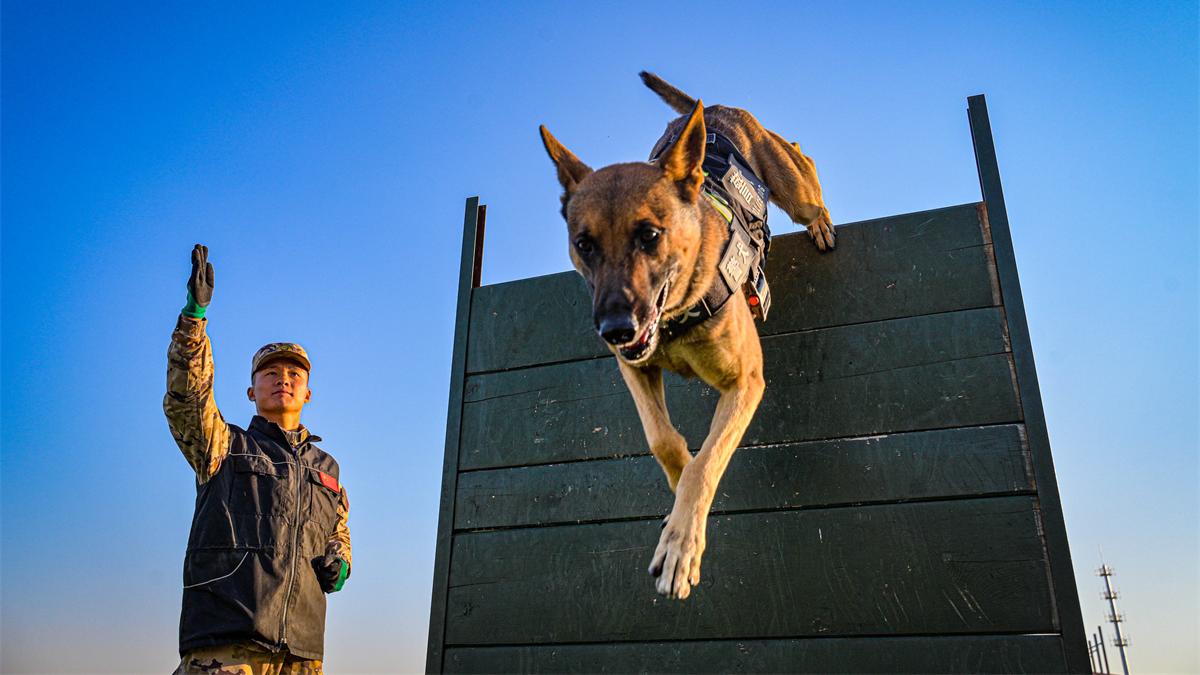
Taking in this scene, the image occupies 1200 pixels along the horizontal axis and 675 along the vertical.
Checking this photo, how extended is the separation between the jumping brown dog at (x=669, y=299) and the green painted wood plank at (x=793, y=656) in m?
0.82

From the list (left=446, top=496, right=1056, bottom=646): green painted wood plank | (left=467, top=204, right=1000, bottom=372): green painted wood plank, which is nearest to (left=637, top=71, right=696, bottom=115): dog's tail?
(left=467, top=204, right=1000, bottom=372): green painted wood plank

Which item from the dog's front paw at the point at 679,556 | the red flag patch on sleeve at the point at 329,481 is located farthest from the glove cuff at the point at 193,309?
the dog's front paw at the point at 679,556

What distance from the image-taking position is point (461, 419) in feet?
15.2

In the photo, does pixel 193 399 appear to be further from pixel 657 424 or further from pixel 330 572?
pixel 657 424

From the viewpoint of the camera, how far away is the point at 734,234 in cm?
361

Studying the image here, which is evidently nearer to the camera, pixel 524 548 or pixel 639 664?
pixel 639 664

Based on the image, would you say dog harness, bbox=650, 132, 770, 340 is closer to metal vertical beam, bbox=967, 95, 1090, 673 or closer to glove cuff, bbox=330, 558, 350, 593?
metal vertical beam, bbox=967, 95, 1090, 673

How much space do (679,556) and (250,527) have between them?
198 centimetres

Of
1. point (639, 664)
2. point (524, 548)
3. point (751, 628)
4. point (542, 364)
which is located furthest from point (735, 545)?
point (542, 364)

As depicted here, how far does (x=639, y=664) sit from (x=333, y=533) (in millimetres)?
1645

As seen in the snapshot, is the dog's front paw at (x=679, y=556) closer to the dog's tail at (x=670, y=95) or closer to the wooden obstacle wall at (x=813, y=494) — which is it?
the wooden obstacle wall at (x=813, y=494)

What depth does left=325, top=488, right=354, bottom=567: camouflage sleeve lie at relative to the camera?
3.96 metres

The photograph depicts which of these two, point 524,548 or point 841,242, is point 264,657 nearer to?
point 524,548

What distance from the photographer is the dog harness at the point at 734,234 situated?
3381 millimetres
